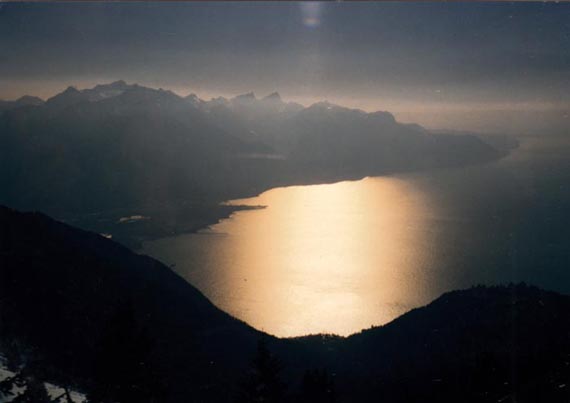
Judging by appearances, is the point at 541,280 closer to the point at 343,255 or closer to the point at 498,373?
the point at 343,255

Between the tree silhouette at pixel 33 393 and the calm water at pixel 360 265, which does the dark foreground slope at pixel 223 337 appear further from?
the calm water at pixel 360 265

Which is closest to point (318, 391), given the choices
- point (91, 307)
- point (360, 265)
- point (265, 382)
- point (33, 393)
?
point (265, 382)

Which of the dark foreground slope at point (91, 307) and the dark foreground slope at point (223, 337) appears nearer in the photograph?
the dark foreground slope at point (223, 337)

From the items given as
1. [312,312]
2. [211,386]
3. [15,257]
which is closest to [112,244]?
[15,257]

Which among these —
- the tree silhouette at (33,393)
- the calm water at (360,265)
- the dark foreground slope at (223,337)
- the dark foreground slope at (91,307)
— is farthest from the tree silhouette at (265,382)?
the calm water at (360,265)

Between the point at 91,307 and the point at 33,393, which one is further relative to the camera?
the point at 91,307

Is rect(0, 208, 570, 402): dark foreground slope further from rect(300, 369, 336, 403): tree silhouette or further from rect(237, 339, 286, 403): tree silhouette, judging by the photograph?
rect(237, 339, 286, 403): tree silhouette

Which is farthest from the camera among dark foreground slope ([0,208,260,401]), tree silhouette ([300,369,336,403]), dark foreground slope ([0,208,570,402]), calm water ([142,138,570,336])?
calm water ([142,138,570,336])

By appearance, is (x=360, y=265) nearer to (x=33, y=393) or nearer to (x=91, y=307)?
(x=91, y=307)

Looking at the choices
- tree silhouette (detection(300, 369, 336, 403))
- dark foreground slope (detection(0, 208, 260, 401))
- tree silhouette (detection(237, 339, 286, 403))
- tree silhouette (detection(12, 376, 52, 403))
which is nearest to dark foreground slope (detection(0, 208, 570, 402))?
tree silhouette (detection(300, 369, 336, 403))
